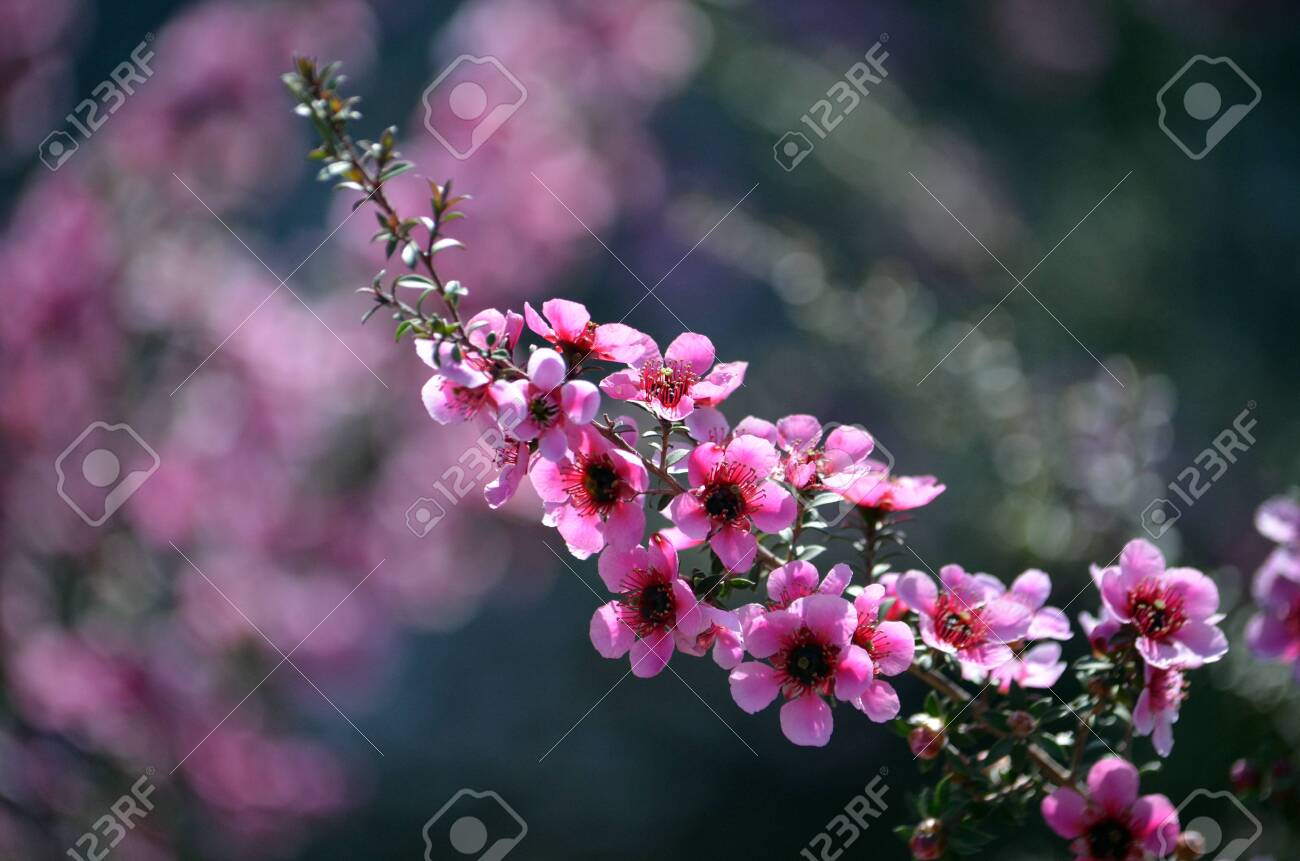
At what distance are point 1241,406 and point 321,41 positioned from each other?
2.10 meters

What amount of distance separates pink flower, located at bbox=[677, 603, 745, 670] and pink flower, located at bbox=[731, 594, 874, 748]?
0.04 ft

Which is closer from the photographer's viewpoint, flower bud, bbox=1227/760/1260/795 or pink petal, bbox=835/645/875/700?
pink petal, bbox=835/645/875/700

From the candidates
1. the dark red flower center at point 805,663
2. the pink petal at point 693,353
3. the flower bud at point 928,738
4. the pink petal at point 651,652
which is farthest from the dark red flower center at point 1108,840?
the pink petal at point 693,353

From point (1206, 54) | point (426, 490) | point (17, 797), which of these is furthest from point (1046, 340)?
point (17, 797)

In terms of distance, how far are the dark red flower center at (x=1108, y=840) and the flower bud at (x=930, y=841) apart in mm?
98

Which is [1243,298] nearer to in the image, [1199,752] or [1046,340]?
[1046,340]

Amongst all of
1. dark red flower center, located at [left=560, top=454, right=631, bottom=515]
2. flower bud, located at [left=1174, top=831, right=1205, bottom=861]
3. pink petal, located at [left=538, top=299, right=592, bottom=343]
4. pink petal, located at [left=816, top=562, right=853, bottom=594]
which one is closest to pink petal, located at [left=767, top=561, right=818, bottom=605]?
pink petal, located at [left=816, top=562, right=853, bottom=594]

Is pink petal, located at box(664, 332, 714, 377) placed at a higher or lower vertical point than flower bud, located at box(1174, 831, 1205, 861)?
higher

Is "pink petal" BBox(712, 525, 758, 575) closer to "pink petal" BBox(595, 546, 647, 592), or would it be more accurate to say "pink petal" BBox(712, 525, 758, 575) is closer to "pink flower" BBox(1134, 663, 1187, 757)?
"pink petal" BBox(595, 546, 647, 592)

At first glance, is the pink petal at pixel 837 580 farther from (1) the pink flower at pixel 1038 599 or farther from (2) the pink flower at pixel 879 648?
(1) the pink flower at pixel 1038 599

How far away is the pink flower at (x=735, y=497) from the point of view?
26.4 inches

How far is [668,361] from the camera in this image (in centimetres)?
72

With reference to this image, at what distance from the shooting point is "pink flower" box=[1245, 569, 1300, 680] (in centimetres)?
64

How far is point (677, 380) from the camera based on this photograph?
71 centimetres
